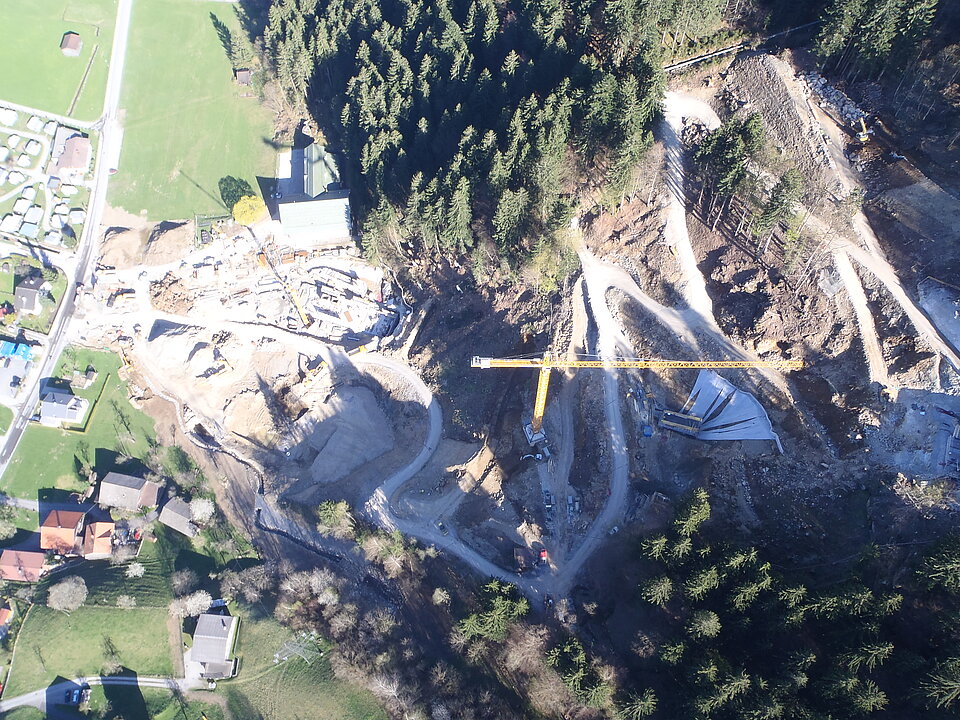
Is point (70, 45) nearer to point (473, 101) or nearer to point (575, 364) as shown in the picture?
point (473, 101)

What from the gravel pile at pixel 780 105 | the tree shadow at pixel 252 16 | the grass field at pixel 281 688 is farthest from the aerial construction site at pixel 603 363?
the tree shadow at pixel 252 16

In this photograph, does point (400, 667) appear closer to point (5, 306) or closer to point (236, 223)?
point (236, 223)

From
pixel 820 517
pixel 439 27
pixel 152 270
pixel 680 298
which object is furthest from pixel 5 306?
pixel 820 517

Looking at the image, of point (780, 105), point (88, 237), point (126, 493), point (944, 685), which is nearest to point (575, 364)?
point (780, 105)

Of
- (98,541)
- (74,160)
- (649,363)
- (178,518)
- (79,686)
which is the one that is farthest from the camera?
(74,160)

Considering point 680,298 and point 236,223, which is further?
point 236,223

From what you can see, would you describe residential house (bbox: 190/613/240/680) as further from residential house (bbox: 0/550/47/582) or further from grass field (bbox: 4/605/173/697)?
residential house (bbox: 0/550/47/582)

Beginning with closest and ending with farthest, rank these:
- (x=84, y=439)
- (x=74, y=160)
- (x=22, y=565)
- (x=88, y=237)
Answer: (x=22, y=565) → (x=84, y=439) → (x=88, y=237) → (x=74, y=160)
